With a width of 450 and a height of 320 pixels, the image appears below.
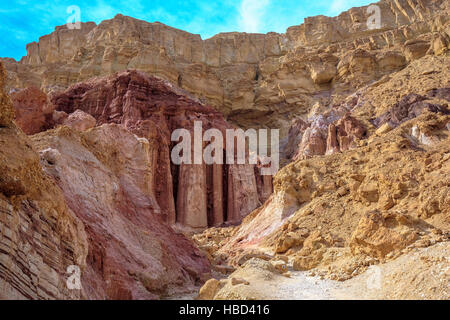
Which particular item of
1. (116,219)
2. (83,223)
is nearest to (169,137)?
(116,219)

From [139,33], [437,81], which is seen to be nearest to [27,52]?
[139,33]

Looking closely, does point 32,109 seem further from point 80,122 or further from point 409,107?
point 409,107

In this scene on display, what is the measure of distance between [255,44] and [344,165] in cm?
5675

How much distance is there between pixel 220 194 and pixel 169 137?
6.23 metres

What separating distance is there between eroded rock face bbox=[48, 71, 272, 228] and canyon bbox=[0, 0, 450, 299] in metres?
0.12

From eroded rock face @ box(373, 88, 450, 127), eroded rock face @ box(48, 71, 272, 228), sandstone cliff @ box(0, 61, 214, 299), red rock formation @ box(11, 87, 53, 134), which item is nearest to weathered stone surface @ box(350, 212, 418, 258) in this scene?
sandstone cliff @ box(0, 61, 214, 299)

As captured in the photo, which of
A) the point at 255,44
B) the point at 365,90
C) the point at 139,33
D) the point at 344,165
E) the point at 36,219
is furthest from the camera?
the point at 255,44

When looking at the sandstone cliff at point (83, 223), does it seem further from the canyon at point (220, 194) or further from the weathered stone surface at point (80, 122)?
the weathered stone surface at point (80, 122)

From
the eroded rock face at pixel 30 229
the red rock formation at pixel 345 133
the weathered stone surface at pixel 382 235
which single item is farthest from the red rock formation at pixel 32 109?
the red rock formation at pixel 345 133

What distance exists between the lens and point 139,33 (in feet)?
221

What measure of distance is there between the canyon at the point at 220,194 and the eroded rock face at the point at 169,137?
117mm

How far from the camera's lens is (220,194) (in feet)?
108

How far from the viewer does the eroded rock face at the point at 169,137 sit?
100 ft
